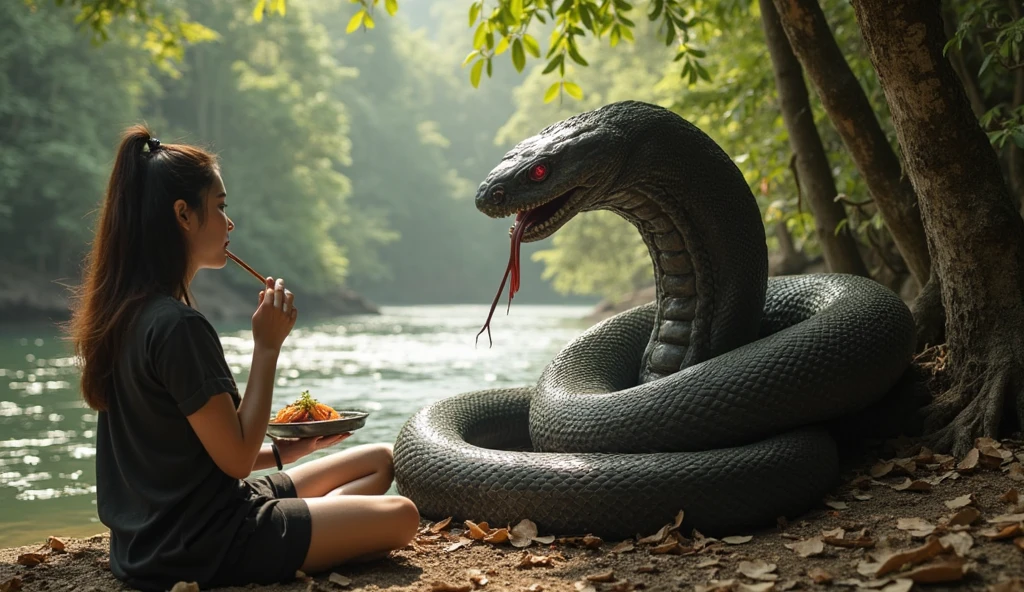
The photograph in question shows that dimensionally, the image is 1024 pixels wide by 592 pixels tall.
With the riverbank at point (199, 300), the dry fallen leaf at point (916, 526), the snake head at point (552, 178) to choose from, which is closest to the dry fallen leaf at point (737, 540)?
the dry fallen leaf at point (916, 526)

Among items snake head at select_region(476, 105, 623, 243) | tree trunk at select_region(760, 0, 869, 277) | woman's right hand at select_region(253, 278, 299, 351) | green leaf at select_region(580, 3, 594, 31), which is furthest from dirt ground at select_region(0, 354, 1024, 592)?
green leaf at select_region(580, 3, 594, 31)

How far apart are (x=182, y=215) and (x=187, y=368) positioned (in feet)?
1.59

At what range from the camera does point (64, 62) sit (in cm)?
2333

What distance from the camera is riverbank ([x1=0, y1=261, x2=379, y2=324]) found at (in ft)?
64.7

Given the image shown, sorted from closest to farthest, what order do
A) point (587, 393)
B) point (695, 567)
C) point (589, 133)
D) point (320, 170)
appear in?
point (695, 567) → point (589, 133) → point (587, 393) → point (320, 170)

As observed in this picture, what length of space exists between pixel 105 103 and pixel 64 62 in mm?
1573

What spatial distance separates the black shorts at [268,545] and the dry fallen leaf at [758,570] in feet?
4.10

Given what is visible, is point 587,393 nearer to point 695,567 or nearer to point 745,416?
point 745,416

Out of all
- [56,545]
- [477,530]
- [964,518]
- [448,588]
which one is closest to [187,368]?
[448,588]

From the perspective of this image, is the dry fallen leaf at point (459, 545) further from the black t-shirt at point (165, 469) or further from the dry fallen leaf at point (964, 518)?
the dry fallen leaf at point (964, 518)

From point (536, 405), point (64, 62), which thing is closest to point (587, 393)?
point (536, 405)

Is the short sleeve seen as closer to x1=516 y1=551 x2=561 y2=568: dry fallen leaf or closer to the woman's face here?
the woman's face

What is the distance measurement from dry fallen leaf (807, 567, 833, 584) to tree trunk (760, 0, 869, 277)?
3.47 meters

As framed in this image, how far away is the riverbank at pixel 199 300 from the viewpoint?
777 inches
